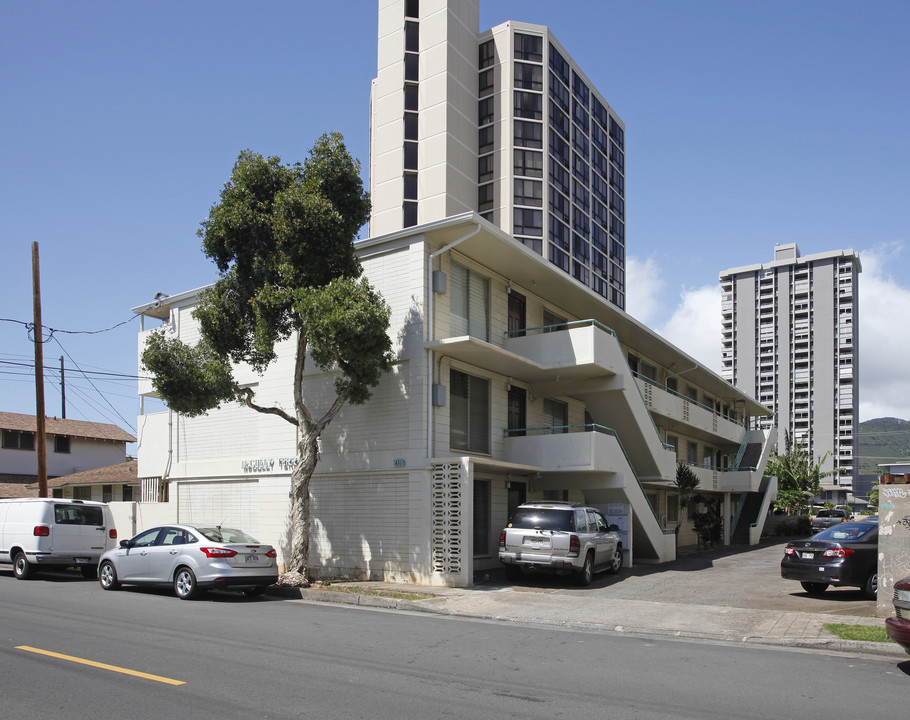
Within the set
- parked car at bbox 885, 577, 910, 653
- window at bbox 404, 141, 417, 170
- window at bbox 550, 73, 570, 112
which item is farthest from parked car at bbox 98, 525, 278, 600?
window at bbox 550, 73, 570, 112

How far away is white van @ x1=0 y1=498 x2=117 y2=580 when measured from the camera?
18906mm

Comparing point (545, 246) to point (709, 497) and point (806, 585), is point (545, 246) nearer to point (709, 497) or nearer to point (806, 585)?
point (709, 497)

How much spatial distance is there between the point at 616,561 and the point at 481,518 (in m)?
3.60

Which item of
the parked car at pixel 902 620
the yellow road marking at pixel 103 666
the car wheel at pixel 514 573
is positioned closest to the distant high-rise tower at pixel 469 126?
the car wheel at pixel 514 573

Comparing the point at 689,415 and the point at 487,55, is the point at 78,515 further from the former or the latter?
the point at 487,55

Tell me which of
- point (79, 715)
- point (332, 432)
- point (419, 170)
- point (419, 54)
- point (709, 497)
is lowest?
point (709, 497)

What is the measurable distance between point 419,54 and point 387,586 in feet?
158

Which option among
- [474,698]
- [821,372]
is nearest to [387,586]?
[474,698]

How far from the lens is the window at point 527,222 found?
187 ft

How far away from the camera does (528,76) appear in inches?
2319

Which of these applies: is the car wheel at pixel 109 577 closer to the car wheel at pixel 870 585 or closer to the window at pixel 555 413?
the window at pixel 555 413

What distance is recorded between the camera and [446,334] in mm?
19391

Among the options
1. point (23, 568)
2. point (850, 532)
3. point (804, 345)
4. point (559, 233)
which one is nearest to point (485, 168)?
point (559, 233)

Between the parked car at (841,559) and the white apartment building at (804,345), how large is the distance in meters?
112
